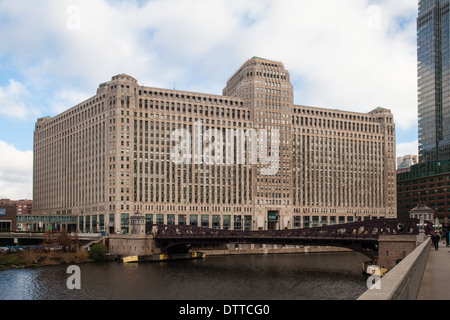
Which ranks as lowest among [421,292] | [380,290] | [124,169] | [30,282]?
[30,282]

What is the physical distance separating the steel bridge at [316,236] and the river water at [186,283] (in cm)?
633

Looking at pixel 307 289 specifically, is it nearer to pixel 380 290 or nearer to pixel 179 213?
pixel 380 290

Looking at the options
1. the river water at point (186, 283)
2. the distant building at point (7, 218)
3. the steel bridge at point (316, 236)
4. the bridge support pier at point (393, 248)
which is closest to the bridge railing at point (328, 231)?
the steel bridge at point (316, 236)

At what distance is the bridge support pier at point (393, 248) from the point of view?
299 feet

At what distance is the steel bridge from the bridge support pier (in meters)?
2.09

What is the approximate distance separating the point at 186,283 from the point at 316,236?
139ft

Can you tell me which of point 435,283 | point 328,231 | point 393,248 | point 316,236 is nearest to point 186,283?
point 393,248

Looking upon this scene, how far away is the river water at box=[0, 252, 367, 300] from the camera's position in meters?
74.1

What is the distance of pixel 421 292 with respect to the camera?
31.7 meters

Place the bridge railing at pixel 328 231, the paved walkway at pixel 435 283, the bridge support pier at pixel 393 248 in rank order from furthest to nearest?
the bridge railing at pixel 328 231
the bridge support pier at pixel 393 248
the paved walkway at pixel 435 283

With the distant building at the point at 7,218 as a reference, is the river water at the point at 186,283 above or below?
below

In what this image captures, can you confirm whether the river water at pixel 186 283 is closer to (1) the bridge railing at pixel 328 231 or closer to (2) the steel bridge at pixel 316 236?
(2) the steel bridge at pixel 316 236
